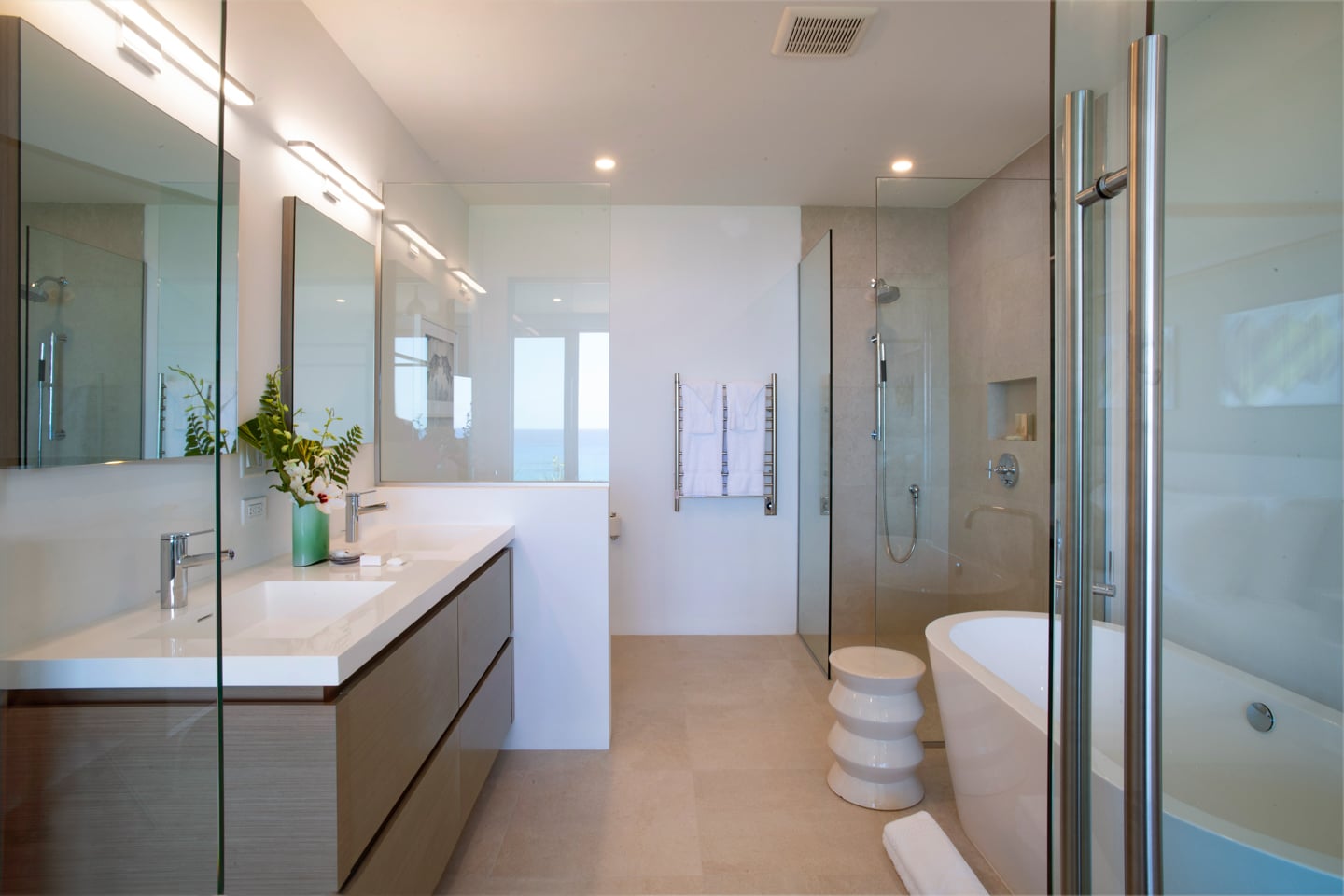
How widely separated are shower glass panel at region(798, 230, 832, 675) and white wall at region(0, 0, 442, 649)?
83.5 inches

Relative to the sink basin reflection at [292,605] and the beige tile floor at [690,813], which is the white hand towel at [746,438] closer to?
the beige tile floor at [690,813]

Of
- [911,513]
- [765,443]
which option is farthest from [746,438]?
[911,513]

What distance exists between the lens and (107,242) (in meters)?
0.90

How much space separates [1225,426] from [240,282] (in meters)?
2.07

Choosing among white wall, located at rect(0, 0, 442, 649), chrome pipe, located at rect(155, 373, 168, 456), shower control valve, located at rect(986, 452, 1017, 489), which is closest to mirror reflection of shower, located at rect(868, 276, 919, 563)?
shower control valve, located at rect(986, 452, 1017, 489)

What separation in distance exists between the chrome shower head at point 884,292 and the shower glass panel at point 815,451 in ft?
1.30

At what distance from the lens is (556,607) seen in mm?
2412

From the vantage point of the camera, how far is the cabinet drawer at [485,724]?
173 centimetres

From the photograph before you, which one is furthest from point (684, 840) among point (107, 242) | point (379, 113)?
point (379, 113)

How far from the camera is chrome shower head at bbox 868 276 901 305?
107 inches

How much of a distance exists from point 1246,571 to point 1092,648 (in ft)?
0.61

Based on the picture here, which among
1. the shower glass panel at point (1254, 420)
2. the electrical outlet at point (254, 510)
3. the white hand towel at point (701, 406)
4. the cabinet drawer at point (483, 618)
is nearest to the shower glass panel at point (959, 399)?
the white hand towel at point (701, 406)

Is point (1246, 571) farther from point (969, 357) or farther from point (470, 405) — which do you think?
point (470, 405)

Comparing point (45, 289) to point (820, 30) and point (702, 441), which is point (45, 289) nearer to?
point (820, 30)
